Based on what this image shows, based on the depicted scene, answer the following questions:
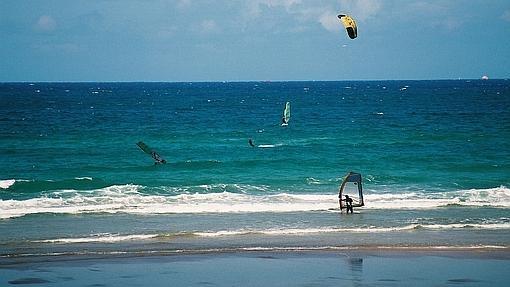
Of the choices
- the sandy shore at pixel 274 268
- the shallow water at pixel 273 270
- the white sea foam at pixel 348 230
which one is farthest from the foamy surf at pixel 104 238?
the shallow water at pixel 273 270

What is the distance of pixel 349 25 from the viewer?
836 inches

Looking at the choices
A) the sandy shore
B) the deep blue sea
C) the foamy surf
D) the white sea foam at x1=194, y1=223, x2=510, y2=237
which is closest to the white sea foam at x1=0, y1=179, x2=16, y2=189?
the deep blue sea

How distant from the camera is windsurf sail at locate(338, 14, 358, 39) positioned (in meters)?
21.0

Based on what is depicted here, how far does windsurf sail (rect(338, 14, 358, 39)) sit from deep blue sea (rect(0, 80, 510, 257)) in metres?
→ 5.40

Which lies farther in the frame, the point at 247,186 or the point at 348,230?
the point at 247,186

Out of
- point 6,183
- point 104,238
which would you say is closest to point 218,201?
point 104,238

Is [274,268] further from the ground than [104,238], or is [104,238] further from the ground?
[104,238]

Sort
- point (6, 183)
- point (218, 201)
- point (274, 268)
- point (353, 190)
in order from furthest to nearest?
point (6, 183) < point (353, 190) < point (218, 201) < point (274, 268)

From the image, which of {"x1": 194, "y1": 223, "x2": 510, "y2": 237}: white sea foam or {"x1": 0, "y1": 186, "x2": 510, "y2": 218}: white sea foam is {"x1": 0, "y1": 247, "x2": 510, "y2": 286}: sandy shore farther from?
{"x1": 0, "y1": 186, "x2": 510, "y2": 218}: white sea foam

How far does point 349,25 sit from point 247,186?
37.3 ft

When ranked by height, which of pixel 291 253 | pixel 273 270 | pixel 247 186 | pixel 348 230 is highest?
pixel 247 186

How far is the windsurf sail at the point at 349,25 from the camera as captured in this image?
2098 cm

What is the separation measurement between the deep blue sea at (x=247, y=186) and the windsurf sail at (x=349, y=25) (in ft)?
17.7

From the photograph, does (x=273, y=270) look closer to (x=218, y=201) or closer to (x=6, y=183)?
(x=218, y=201)
